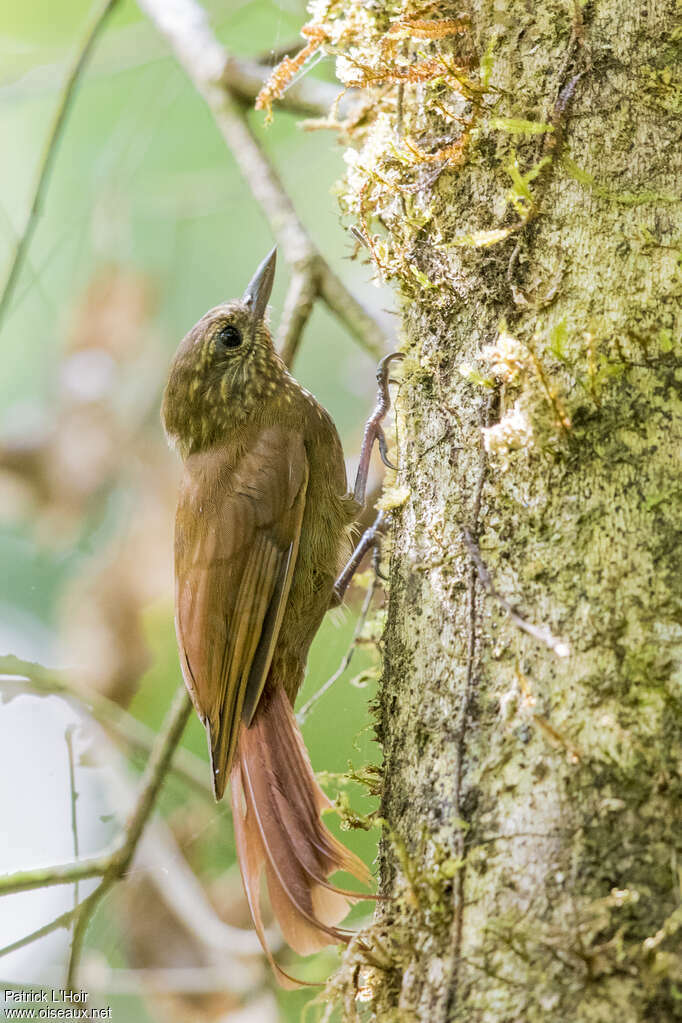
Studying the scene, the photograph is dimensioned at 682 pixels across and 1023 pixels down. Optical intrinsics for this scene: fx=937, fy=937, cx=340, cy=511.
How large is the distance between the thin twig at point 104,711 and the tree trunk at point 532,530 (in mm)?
1450

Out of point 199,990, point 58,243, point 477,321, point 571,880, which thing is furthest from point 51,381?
point 571,880

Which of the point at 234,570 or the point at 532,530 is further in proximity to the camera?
the point at 234,570

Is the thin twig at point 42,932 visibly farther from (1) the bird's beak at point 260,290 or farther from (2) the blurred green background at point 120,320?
(1) the bird's beak at point 260,290

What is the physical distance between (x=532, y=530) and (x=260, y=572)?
1.01 m

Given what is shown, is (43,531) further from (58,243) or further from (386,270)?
(386,270)

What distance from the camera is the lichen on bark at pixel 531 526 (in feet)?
3.70

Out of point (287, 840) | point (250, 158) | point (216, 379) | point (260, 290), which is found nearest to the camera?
point (287, 840)

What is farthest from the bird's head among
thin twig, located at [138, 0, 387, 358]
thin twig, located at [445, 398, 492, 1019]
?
thin twig, located at [445, 398, 492, 1019]

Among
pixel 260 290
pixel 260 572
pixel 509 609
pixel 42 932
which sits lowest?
pixel 42 932

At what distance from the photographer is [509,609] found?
1327mm

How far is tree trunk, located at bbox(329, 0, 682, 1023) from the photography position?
1127mm

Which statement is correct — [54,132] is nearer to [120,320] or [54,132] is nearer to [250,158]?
[250,158]

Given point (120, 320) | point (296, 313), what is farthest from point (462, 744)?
point (120, 320)

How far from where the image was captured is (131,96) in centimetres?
394
